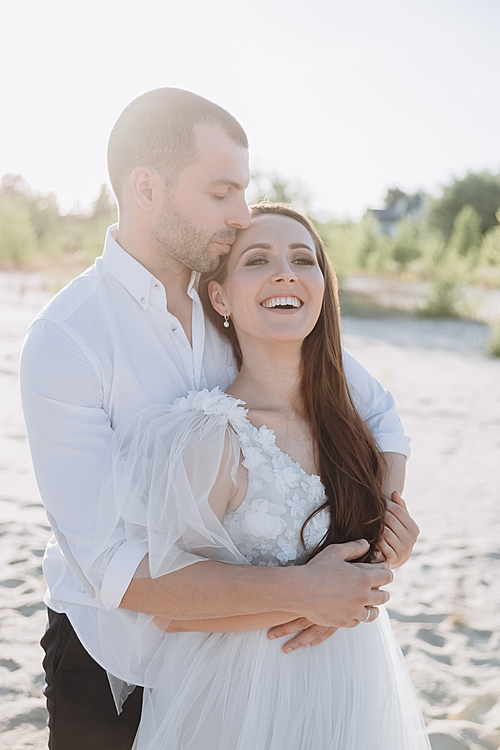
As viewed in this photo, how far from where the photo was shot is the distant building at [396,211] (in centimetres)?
5822

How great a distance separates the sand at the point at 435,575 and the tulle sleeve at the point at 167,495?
4.13ft

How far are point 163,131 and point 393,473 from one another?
150 cm

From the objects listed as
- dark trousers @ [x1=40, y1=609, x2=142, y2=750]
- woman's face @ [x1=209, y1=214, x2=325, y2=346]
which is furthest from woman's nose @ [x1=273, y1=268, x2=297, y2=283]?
dark trousers @ [x1=40, y1=609, x2=142, y2=750]

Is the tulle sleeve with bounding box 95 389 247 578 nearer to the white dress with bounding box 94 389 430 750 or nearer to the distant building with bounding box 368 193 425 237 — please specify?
the white dress with bounding box 94 389 430 750

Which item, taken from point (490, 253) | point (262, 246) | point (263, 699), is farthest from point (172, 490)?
point (490, 253)

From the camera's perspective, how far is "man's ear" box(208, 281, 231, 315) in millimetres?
2273

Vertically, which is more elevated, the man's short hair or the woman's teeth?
the man's short hair

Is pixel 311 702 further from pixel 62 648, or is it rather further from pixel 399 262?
pixel 399 262

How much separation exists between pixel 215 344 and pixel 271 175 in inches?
580

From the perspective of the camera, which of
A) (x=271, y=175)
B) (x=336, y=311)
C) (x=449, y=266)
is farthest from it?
(x=449, y=266)

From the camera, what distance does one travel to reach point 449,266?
1831 centimetres

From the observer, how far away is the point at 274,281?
6.79ft

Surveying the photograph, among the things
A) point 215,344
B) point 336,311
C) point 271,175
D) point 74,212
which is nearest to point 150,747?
point 215,344

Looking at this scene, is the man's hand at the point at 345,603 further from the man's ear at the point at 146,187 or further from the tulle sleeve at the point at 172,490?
the man's ear at the point at 146,187
